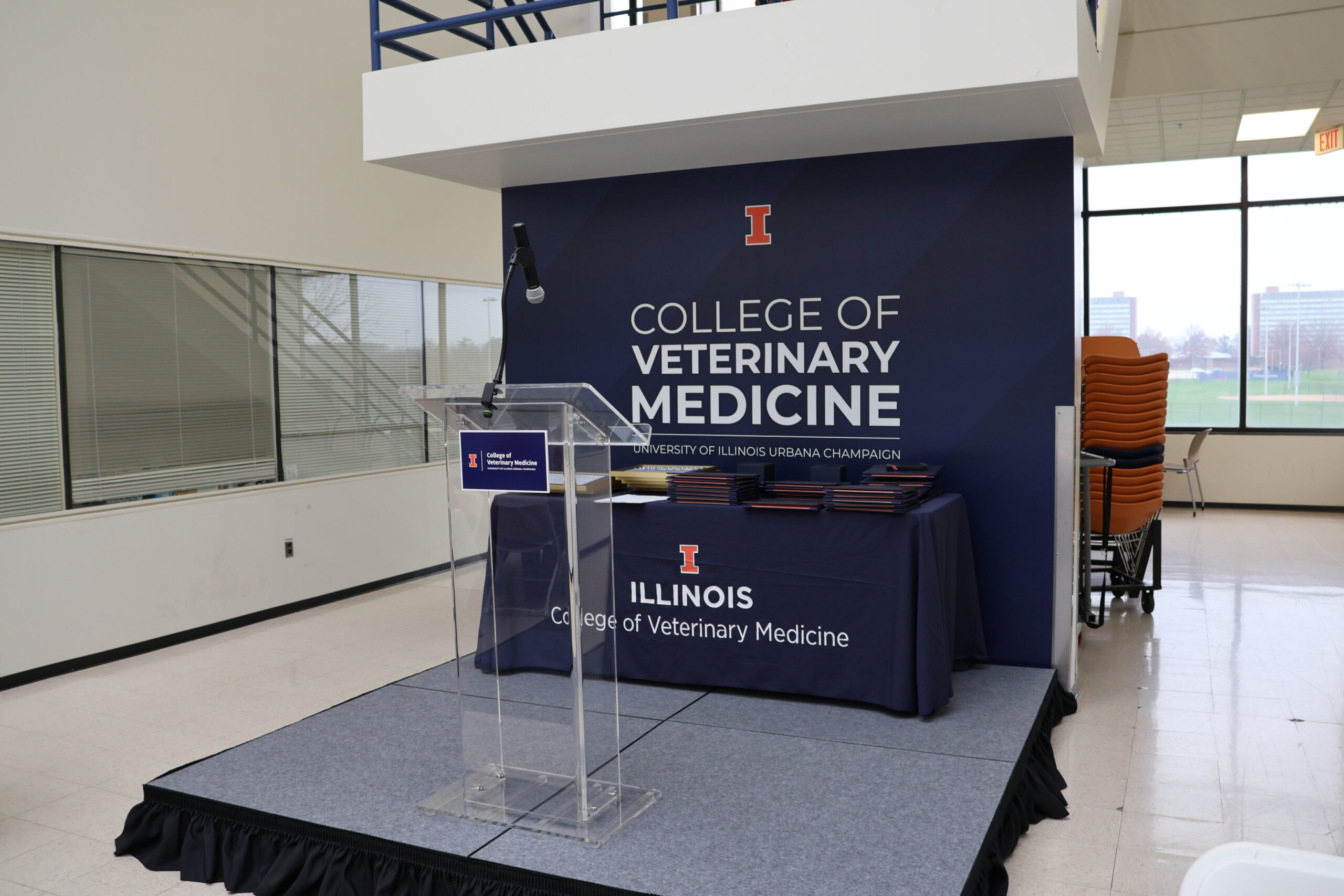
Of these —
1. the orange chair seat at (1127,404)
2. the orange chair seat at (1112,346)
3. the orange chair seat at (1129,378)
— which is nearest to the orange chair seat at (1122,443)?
the orange chair seat at (1127,404)

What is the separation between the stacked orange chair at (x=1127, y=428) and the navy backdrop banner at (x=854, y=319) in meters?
1.39

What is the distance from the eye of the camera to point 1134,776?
340 cm

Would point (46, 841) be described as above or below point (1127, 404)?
below

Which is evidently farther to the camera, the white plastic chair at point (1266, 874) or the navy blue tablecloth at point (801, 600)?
the navy blue tablecloth at point (801, 600)

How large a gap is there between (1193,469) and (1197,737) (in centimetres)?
A: 628

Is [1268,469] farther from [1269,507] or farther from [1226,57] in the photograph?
[1226,57]

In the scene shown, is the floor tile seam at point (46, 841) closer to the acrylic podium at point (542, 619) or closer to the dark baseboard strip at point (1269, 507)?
the acrylic podium at point (542, 619)

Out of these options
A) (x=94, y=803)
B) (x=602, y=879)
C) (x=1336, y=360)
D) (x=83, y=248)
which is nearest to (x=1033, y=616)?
(x=602, y=879)

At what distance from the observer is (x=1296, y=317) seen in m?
9.71

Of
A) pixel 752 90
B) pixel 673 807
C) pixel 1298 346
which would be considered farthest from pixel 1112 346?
pixel 673 807

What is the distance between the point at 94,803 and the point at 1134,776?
3.48 metres

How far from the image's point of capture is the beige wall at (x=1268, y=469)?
9391 millimetres

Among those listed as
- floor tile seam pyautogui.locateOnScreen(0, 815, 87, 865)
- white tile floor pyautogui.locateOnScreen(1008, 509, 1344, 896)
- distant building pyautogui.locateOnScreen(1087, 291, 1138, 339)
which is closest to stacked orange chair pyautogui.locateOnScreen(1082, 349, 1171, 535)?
white tile floor pyautogui.locateOnScreen(1008, 509, 1344, 896)

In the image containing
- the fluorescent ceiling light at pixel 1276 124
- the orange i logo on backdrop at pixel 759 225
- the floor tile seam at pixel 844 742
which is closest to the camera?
the floor tile seam at pixel 844 742
